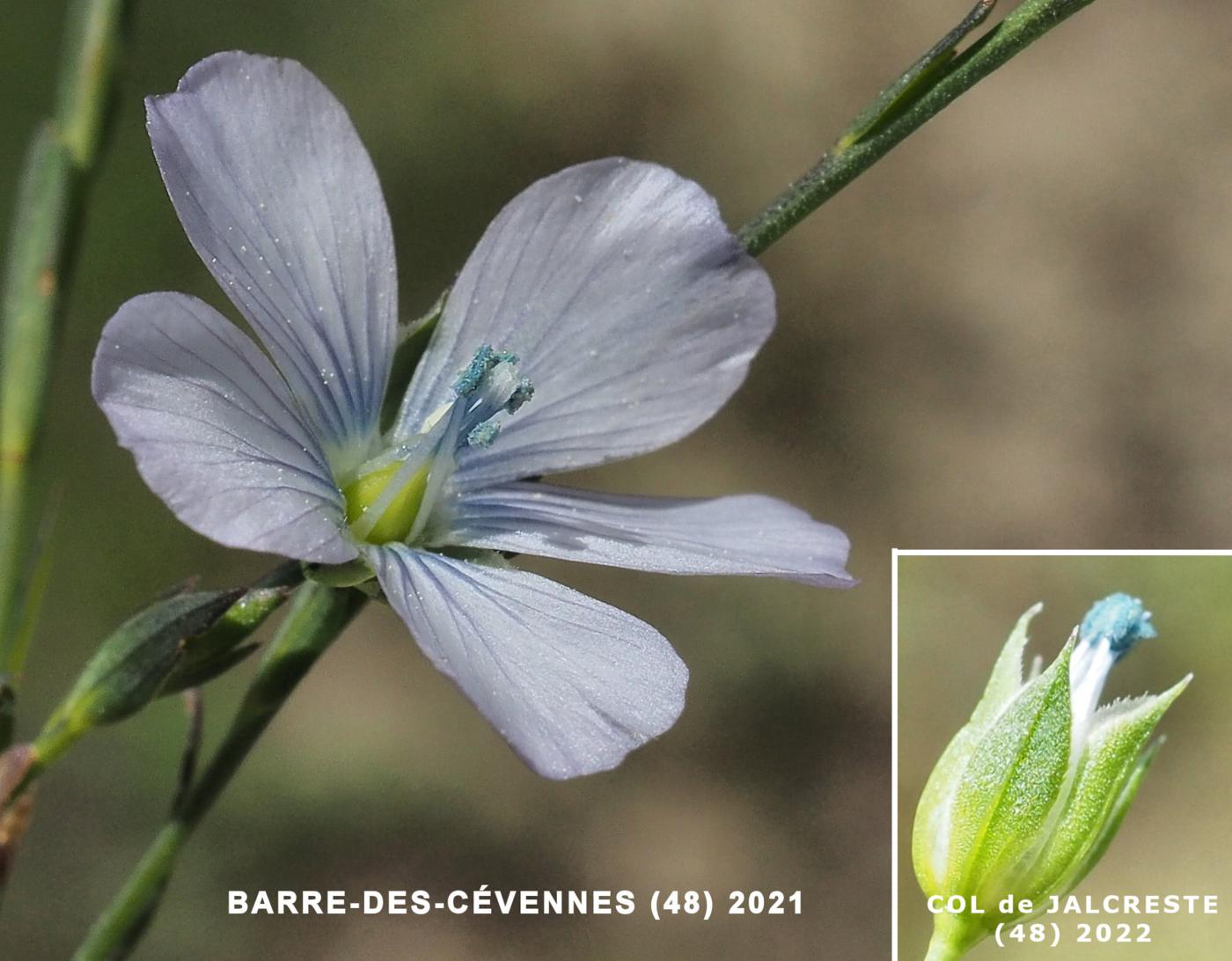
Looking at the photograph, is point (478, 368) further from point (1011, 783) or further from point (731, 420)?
point (731, 420)

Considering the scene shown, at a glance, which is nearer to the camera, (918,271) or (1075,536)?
(1075,536)

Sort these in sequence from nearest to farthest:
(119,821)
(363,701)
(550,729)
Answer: (550,729) < (119,821) < (363,701)

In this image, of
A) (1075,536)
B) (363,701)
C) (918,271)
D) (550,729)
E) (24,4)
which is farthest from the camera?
(918,271)

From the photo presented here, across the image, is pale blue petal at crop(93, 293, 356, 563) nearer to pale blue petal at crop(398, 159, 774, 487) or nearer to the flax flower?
the flax flower

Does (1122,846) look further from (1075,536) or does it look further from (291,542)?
(1075,536)

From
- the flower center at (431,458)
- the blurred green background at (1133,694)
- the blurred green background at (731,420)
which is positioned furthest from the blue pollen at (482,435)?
the blurred green background at (731,420)

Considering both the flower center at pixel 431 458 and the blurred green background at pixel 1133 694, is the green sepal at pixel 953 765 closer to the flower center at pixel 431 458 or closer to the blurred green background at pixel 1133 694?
the blurred green background at pixel 1133 694

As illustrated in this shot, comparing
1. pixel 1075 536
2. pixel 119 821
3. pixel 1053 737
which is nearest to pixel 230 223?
pixel 1053 737
